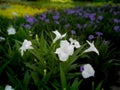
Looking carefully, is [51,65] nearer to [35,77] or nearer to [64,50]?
[35,77]

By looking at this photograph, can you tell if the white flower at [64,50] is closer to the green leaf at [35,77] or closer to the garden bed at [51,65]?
the garden bed at [51,65]

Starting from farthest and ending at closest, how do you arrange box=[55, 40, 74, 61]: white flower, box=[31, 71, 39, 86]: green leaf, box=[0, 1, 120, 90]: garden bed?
box=[31, 71, 39, 86]: green leaf, box=[0, 1, 120, 90]: garden bed, box=[55, 40, 74, 61]: white flower

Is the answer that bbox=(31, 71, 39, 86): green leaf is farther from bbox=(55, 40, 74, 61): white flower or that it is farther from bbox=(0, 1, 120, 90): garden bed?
bbox=(55, 40, 74, 61): white flower

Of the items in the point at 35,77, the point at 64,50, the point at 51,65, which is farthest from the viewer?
the point at 51,65

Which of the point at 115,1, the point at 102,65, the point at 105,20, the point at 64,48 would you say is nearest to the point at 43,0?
the point at 115,1

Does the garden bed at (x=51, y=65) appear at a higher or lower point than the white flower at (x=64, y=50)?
lower

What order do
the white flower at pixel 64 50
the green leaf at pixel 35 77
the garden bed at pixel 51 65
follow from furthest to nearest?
the green leaf at pixel 35 77 < the garden bed at pixel 51 65 < the white flower at pixel 64 50

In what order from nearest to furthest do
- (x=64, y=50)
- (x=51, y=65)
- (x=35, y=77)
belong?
(x=64, y=50) → (x=35, y=77) → (x=51, y=65)

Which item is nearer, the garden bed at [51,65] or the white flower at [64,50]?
the white flower at [64,50]

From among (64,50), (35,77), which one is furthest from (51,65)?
(64,50)

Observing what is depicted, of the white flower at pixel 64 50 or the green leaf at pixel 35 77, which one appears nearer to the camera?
the white flower at pixel 64 50

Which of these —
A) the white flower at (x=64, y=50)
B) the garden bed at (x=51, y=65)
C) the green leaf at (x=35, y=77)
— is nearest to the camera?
the white flower at (x=64, y=50)

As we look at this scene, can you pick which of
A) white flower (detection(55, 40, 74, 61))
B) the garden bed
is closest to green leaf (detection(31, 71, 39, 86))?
the garden bed

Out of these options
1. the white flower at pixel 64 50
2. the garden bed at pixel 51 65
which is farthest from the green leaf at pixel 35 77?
the white flower at pixel 64 50
